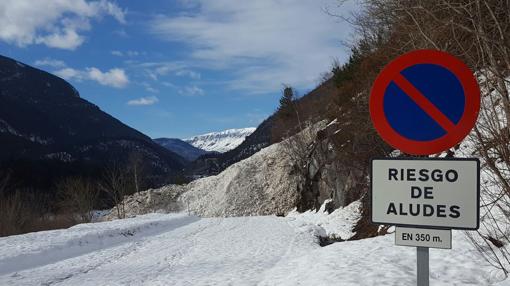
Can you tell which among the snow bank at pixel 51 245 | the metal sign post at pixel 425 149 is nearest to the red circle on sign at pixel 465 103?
the metal sign post at pixel 425 149

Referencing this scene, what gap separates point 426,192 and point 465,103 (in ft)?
2.07

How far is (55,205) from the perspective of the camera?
203 feet

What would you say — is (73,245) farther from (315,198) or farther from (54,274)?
(315,198)

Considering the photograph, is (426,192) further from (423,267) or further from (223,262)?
(223,262)

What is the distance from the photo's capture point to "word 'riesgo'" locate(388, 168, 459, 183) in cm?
299

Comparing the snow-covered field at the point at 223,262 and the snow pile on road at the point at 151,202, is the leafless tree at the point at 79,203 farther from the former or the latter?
the snow-covered field at the point at 223,262

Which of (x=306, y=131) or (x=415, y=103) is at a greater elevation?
(x=306, y=131)

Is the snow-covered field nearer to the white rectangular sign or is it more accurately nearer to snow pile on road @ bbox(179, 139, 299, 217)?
the white rectangular sign

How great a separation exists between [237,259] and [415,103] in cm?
1065

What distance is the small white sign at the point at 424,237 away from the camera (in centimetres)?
299

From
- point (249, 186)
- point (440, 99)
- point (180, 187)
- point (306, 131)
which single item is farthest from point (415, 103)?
point (180, 187)

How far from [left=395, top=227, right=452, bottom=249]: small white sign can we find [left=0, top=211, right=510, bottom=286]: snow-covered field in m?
3.49

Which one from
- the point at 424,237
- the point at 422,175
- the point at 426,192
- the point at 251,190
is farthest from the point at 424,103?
the point at 251,190

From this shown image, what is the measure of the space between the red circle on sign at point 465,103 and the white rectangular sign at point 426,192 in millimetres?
101
